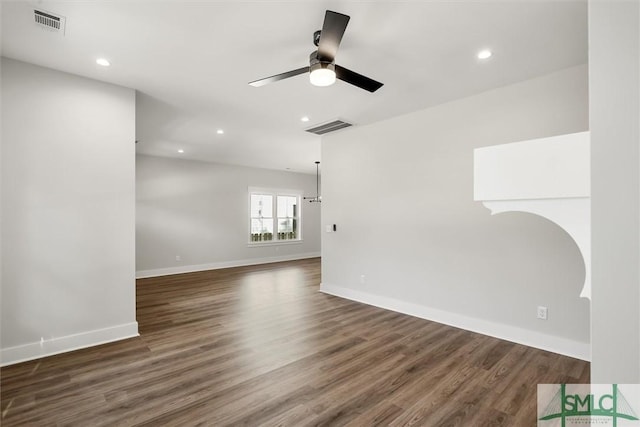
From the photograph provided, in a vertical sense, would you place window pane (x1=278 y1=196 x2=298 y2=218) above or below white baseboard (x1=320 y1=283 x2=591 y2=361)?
above

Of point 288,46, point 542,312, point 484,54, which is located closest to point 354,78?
point 288,46

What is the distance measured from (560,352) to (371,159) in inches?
126

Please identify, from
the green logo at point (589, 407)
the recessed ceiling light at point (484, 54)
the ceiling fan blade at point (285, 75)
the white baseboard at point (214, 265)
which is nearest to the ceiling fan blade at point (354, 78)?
the ceiling fan blade at point (285, 75)

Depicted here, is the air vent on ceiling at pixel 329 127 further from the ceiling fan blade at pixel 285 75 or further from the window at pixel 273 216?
the window at pixel 273 216

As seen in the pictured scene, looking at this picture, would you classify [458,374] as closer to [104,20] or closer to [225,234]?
[104,20]

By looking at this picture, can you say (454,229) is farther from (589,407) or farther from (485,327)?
(589,407)

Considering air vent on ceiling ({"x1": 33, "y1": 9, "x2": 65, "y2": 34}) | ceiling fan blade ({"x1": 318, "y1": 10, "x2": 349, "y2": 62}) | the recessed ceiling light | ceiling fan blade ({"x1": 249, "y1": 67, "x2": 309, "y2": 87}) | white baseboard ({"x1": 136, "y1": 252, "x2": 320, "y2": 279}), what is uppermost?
air vent on ceiling ({"x1": 33, "y1": 9, "x2": 65, "y2": 34})

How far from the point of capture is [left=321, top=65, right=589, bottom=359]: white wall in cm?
295

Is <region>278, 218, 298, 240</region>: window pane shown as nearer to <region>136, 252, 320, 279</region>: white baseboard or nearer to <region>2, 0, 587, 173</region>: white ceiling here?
<region>136, 252, 320, 279</region>: white baseboard

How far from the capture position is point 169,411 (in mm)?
2029

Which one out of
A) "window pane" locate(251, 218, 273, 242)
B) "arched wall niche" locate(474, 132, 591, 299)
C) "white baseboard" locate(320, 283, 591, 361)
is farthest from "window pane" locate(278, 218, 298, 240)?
"arched wall niche" locate(474, 132, 591, 299)

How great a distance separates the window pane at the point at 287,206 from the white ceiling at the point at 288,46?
542cm

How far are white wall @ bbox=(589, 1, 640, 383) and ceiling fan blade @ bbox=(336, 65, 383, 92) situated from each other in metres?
1.49

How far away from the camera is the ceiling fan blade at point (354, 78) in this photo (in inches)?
A: 89.9
